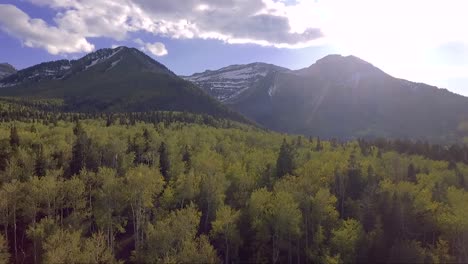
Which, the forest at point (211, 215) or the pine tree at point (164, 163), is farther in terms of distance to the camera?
the pine tree at point (164, 163)

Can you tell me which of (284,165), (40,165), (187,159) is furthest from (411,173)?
(40,165)

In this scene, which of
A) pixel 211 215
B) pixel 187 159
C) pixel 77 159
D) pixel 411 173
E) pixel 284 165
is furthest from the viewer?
pixel 411 173

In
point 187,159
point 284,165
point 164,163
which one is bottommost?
point 284,165

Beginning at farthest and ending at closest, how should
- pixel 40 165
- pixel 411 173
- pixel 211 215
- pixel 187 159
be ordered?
pixel 411 173 → pixel 187 159 → pixel 40 165 → pixel 211 215

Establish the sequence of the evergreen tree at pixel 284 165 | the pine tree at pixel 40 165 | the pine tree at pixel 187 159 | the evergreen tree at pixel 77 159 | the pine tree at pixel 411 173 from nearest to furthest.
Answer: the pine tree at pixel 40 165
the evergreen tree at pixel 77 159
the pine tree at pixel 187 159
the evergreen tree at pixel 284 165
the pine tree at pixel 411 173

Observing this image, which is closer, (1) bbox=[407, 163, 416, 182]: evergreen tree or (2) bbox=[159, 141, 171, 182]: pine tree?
(2) bbox=[159, 141, 171, 182]: pine tree

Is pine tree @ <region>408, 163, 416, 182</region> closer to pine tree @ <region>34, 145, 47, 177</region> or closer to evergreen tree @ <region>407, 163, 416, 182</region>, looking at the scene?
evergreen tree @ <region>407, 163, 416, 182</region>

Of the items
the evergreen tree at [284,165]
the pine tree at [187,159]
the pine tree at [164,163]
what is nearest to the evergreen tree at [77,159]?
the pine tree at [164,163]

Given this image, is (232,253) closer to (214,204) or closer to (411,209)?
(214,204)

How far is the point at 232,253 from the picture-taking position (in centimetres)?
8006

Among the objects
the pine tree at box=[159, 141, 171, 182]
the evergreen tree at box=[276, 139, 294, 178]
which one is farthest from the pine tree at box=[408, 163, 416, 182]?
the pine tree at box=[159, 141, 171, 182]

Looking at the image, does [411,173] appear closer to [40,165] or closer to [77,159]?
[77,159]

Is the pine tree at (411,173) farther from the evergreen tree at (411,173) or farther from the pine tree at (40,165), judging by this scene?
Answer: the pine tree at (40,165)

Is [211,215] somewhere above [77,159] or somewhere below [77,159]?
below
